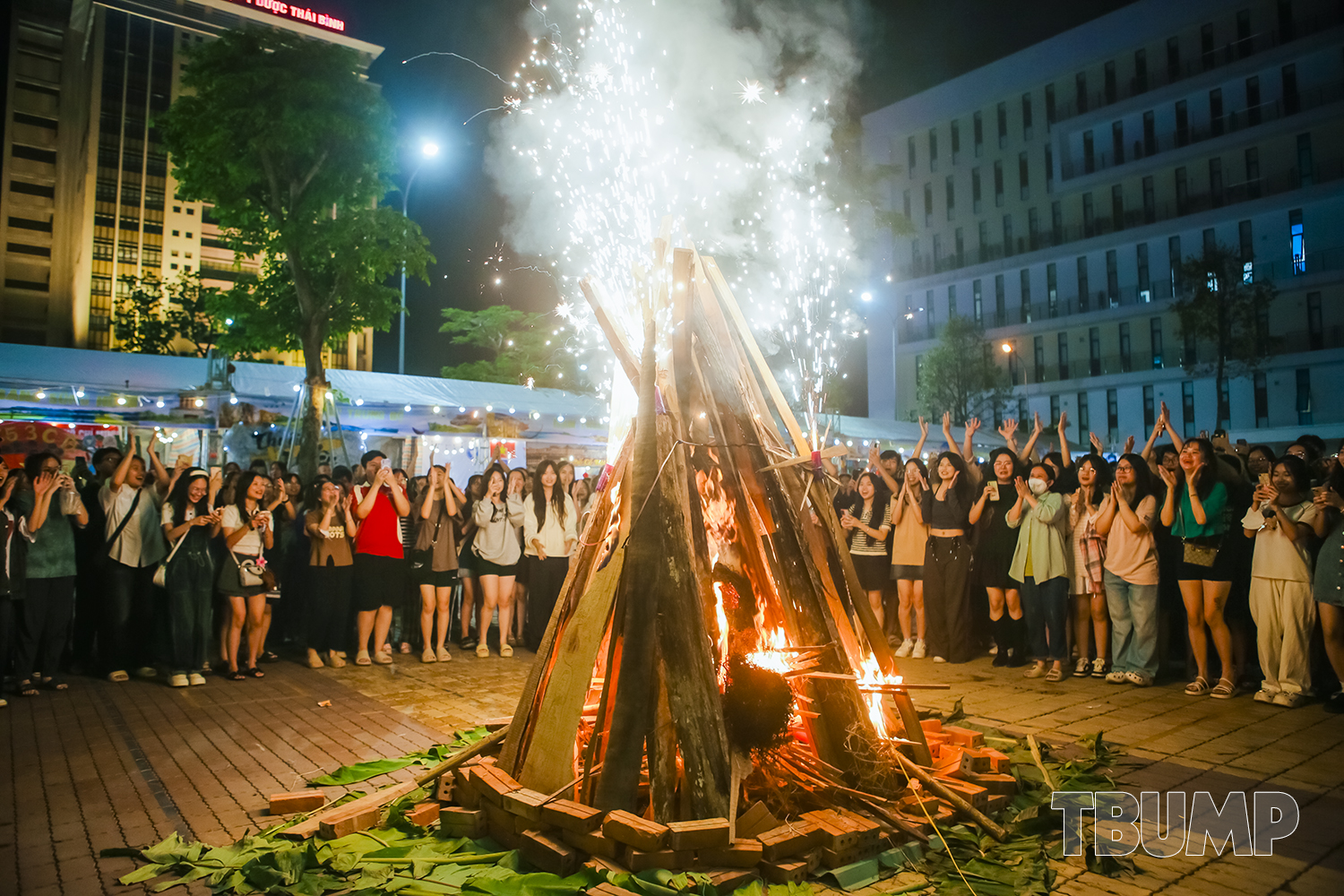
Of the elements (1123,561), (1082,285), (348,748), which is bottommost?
(348,748)

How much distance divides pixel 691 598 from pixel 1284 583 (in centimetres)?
578

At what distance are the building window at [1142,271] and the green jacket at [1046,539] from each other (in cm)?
3554

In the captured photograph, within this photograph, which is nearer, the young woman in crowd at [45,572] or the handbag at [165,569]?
the young woman in crowd at [45,572]

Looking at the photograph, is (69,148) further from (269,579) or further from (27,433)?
(269,579)

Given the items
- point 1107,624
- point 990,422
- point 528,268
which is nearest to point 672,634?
point 528,268

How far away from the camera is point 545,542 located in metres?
10.0

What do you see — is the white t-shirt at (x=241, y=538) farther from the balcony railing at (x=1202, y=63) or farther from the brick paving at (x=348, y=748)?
the balcony railing at (x=1202, y=63)

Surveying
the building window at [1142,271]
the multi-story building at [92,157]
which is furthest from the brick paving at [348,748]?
the multi-story building at [92,157]

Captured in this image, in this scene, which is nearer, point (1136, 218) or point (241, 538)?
point (241, 538)

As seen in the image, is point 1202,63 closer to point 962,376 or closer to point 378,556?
point 962,376

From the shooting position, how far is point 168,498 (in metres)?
8.48

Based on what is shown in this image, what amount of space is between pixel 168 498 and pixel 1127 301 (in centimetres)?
4147

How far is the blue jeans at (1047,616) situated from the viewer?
8.26 meters

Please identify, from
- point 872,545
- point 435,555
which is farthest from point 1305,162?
point 435,555
